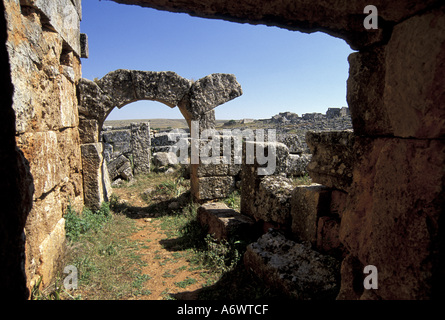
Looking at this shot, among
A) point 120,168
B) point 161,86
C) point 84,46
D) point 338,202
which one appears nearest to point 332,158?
point 338,202

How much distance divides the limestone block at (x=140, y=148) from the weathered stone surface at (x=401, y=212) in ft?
33.4

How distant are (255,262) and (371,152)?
228cm

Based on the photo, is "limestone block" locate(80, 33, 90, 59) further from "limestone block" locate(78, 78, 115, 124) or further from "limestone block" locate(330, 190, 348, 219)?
"limestone block" locate(330, 190, 348, 219)

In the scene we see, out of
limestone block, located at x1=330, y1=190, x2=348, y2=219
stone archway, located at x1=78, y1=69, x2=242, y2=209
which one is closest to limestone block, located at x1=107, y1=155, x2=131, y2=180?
stone archway, located at x1=78, y1=69, x2=242, y2=209

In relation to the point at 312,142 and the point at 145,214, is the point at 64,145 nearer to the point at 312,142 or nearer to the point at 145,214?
the point at 145,214

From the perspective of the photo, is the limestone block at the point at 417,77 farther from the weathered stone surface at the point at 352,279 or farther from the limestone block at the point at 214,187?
the limestone block at the point at 214,187

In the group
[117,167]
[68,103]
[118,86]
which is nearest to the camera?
[68,103]

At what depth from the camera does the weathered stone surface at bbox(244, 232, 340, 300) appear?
268 centimetres

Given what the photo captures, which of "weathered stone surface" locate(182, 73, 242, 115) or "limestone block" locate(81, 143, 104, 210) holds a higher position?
"weathered stone surface" locate(182, 73, 242, 115)

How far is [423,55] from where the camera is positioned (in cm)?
126

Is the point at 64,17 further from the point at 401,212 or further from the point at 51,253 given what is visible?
the point at 401,212

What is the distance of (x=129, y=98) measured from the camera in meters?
6.22

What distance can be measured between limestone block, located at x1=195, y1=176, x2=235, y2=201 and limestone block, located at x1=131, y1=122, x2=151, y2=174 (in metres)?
4.97

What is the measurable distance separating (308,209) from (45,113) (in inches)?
144
